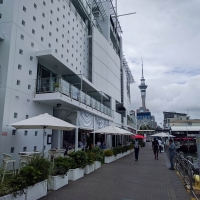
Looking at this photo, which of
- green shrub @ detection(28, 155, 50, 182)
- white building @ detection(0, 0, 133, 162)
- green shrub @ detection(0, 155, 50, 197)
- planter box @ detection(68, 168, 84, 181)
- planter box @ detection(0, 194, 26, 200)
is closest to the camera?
planter box @ detection(0, 194, 26, 200)

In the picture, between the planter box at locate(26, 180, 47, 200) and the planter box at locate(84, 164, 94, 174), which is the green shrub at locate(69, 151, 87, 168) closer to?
the planter box at locate(84, 164, 94, 174)

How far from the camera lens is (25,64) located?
41.9 ft

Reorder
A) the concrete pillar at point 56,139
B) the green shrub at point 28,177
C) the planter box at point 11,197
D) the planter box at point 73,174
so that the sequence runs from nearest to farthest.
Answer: the planter box at point 11,197
the green shrub at point 28,177
the planter box at point 73,174
the concrete pillar at point 56,139

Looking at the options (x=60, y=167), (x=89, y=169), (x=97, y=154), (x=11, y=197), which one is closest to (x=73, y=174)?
(x=60, y=167)

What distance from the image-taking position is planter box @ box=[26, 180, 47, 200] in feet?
18.6

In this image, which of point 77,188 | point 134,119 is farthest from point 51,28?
point 134,119

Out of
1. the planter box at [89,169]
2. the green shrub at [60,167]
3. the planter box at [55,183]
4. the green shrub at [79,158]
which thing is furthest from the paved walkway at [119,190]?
the planter box at [89,169]

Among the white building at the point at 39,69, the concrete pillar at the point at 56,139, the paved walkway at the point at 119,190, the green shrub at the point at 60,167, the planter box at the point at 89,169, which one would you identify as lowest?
the paved walkway at the point at 119,190

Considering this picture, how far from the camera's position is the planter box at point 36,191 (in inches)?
223

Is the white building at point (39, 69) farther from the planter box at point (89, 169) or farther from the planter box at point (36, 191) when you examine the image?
the planter box at point (36, 191)

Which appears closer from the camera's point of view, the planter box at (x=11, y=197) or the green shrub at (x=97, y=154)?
the planter box at (x=11, y=197)

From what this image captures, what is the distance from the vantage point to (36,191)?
598 centimetres

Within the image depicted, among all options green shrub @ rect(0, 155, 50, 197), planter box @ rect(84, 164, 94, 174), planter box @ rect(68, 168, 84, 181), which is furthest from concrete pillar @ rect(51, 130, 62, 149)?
green shrub @ rect(0, 155, 50, 197)

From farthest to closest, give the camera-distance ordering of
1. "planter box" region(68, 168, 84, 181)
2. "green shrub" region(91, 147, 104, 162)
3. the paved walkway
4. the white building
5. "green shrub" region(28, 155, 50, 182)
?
"green shrub" region(91, 147, 104, 162), the white building, "planter box" region(68, 168, 84, 181), the paved walkway, "green shrub" region(28, 155, 50, 182)
